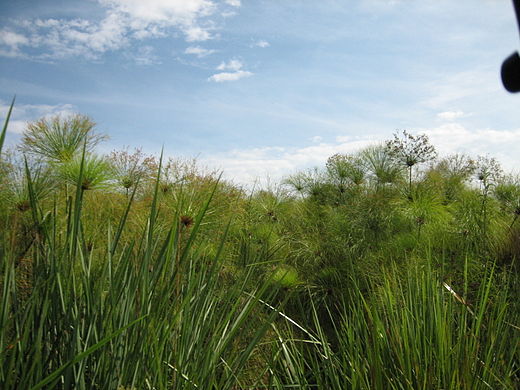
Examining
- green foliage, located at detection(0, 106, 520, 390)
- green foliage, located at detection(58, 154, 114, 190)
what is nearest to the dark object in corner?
green foliage, located at detection(0, 106, 520, 390)

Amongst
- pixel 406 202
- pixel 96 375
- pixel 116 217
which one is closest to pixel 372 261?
pixel 406 202

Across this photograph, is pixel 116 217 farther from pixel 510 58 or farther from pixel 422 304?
pixel 510 58

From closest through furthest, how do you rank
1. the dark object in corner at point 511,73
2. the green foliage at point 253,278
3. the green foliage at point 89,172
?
the dark object in corner at point 511,73 < the green foliage at point 253,278 < the green foliage at point 89,172

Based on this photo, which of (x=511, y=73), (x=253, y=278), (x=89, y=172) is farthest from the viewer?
(x=253, y=278)

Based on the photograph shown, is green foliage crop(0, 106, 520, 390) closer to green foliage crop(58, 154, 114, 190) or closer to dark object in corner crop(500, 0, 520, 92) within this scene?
green foliage crop(58, 154, 114, 190)

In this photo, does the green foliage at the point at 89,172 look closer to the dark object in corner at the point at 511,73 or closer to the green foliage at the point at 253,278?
the green foliage at the point at 253,278

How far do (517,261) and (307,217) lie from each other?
286 cm

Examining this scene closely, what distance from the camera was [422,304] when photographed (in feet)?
4.69

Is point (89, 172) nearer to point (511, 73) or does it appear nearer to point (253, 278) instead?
point (253, 278)

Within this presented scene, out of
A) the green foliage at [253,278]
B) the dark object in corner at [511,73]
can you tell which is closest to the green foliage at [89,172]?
the green foliage at [253,278]

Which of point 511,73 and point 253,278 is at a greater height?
point 511,73

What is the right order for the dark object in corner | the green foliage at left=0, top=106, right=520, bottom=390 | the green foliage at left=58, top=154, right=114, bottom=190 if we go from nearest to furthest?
the dark object in corner
the green foliage at left=0, top=106, right=520, bottom=390
the green foliage at left=58, top=154, right=114, bottom=190

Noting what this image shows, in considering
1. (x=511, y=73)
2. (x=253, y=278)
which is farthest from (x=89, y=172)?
(x=511, y=73)

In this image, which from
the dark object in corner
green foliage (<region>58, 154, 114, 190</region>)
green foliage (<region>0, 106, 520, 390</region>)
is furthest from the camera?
green foliage (<region>58, 154, 114, 190</region>)
